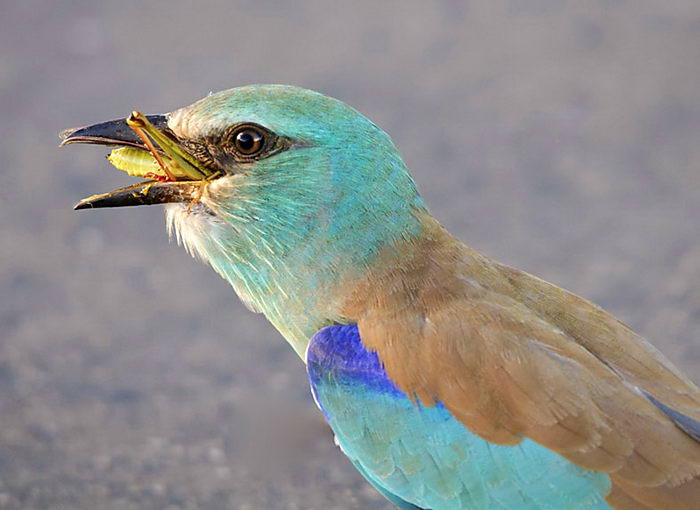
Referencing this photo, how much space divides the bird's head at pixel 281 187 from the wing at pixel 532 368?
0.15 meters

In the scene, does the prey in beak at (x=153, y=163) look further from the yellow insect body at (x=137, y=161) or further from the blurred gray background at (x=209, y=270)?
the blurred gray background at (x=209, y=270)

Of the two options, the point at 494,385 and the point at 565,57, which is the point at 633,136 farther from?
the point at 494,385

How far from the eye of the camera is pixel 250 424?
18.6ft

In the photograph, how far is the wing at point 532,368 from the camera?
314cm

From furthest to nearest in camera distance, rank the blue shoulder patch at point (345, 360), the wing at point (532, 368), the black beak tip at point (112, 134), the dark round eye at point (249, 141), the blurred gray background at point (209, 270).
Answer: the blurred gray background at point (209, 270) → the black beak tip at point (112, 134) → the dark round eye at point (249, 141) → the blue shoulder patch at point (345, 360) → the wing at point (532, 368)

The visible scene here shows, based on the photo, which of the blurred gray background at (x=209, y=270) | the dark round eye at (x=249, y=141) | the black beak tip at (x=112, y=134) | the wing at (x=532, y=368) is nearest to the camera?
the wing at (x=532, y=368)

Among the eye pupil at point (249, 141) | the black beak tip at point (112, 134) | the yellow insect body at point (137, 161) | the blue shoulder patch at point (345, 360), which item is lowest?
the blue shoulder patch at point (345, 360)

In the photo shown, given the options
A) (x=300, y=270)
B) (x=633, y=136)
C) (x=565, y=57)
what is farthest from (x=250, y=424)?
(x=565, y=57)

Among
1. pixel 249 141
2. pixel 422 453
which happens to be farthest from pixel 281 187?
pixel 422 453

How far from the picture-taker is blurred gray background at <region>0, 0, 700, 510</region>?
17.9 feet

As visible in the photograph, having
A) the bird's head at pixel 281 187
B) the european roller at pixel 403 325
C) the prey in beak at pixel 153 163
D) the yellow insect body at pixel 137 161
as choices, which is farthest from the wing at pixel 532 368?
the yellow insect body at pixel 137 161

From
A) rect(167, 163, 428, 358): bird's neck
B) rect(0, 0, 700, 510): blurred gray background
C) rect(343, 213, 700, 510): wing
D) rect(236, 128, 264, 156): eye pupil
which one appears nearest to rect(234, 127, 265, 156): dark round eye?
rect(236, 128, 264, 156): eye pupil

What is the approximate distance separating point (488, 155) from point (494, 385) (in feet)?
15.6

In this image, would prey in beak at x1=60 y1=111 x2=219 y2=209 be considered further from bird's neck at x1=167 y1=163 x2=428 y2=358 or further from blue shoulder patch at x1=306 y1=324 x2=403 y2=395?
blue shoulder patch at x1=306 y1=324 x2=403 y2=395
